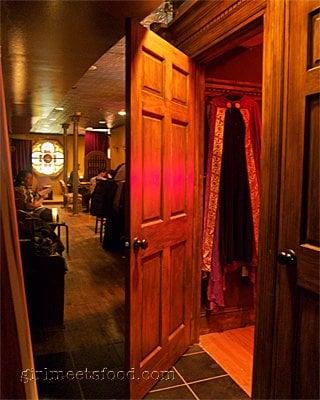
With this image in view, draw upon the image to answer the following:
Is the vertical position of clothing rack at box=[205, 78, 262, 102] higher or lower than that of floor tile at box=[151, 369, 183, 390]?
higher

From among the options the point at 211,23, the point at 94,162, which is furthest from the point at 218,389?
the point at 94,162

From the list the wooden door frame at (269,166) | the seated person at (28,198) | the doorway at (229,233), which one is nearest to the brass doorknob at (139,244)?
the wooden door frame at (269,166)

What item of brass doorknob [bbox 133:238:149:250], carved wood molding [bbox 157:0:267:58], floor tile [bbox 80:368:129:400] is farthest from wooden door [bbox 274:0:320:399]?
floor tile [bbox 80:368:129:400]

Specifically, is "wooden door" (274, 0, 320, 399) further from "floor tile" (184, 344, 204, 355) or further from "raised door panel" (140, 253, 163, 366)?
"floor tile" (184, 344, 204, 355)

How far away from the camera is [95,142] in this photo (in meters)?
15.5

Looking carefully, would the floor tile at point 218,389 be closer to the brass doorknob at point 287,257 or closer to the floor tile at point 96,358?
the floor tile at point 96,358

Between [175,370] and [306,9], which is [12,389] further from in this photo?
[306,9]

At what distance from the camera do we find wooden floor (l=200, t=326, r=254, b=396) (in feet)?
7.96

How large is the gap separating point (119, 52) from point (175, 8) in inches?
71.6

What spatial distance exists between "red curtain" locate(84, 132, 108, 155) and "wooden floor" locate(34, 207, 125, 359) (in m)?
9.58

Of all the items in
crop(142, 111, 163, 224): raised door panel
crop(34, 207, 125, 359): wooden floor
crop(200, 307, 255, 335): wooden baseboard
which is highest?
crop(142, 111, 163, 224): raised door panel

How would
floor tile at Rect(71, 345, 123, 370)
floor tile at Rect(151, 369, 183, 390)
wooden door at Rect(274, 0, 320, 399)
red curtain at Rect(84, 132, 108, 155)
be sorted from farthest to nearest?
red curtain at Rect(84, 132, 108, 155) < floor tile at Rect(71, 345, 123, 370) < floor tile at Rect(151, 369, 183, 390) < wooden door at Rect(274, 0, 320, 399)

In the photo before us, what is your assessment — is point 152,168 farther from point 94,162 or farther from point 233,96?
point 94,162

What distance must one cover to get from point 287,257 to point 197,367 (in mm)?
1288
